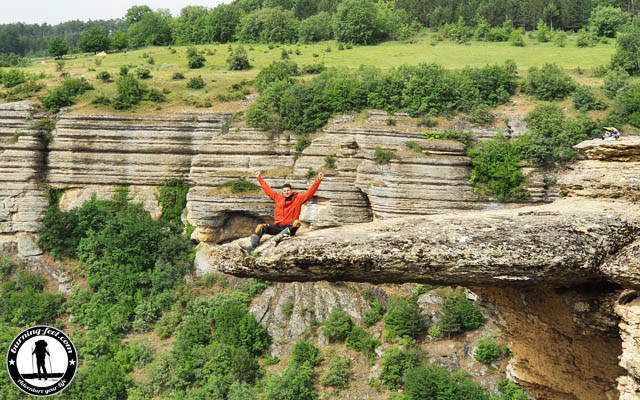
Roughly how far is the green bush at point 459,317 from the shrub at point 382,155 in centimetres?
846

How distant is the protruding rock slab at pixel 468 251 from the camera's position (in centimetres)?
1008

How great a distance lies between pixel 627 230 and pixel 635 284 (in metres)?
1.10

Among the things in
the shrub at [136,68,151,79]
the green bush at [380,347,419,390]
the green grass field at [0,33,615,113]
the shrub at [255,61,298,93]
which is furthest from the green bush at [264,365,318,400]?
the shrub at [136,68,151,79]

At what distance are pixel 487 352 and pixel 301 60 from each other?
34.5 metres

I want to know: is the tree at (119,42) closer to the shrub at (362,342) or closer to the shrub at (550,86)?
the shrub at (550,86)

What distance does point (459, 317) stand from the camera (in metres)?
30.2

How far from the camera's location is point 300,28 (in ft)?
221

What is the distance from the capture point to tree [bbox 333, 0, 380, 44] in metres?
64.6

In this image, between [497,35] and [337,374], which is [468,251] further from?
[497,35]

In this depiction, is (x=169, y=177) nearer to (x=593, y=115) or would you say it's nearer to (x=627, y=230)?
(x=593, y=115)

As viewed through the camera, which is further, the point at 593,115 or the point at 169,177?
the point at 169,177

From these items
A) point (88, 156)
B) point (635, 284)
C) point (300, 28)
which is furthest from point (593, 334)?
point (300, 28)

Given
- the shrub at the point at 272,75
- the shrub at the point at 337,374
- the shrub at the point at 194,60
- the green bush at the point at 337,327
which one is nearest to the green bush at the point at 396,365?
the shrub at the point at 337,374

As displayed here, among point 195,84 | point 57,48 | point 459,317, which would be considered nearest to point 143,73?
point 195,84
